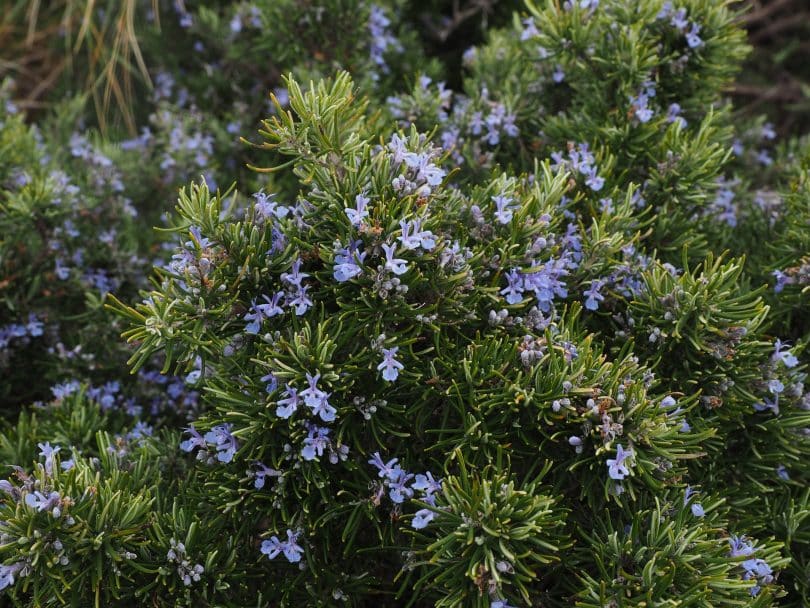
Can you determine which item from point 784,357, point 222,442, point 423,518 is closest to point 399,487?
point 423,518

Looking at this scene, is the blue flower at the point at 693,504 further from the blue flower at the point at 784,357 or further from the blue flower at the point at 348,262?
the blue flower at the point at 348,262

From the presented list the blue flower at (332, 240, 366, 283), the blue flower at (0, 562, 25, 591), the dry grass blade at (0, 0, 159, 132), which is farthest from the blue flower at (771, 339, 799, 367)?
the dry grass blade at (0, 0, 159, 132)

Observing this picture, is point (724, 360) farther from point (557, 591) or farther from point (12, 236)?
point (12, 236)

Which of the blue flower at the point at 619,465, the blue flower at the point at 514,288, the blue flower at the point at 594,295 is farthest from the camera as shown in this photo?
the blue flower at the point at 594,295

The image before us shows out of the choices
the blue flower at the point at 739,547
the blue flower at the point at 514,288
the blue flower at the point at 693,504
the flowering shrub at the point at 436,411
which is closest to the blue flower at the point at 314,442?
the flowering shrub at the point at 436,411

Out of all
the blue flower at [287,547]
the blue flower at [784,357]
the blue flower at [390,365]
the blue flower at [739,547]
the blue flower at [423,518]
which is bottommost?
the blue flower at [739,547]

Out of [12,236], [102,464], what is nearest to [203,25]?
[12,236]

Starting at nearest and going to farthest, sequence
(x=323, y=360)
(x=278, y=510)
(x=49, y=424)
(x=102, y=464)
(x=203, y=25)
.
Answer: (x=323, y=360) → (x=278, y=510) → (x=102, y=464) → (x=49, y=424) → (x=203, y=25)
